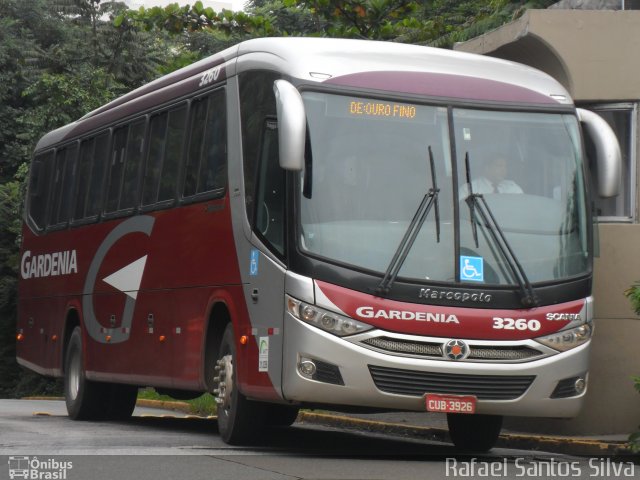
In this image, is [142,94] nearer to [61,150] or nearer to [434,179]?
[61,150]

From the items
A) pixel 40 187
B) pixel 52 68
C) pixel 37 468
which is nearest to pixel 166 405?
pixel 40 187

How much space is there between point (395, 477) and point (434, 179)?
9.34 feet

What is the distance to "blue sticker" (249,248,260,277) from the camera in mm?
12289

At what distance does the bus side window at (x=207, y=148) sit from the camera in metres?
13.5

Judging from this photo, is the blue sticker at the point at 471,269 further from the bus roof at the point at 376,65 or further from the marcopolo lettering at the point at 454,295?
the bus roof at the point at 376,65

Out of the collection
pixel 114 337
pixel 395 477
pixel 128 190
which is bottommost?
pixel 395 477

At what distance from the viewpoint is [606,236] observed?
1494 centimetres

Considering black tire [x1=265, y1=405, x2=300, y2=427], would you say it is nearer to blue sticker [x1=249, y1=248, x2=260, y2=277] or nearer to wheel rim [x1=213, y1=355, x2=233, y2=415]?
wheel rim [x1=213, y1=355, x2=233, y2=415]

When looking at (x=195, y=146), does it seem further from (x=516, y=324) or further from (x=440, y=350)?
(x=516, y=324)

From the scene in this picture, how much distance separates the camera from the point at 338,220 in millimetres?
11703

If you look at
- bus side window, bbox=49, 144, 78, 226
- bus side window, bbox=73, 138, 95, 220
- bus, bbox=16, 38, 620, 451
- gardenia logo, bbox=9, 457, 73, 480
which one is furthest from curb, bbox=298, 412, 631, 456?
gardenia logo, bbox=9, 457, 73, 480

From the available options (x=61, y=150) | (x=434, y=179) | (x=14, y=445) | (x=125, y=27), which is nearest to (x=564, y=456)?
(x=434, y=179)

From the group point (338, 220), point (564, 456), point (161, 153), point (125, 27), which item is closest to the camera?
point (338, 220)

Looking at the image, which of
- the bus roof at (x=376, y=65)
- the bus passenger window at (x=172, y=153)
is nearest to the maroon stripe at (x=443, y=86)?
the bus roof at (x=376, y=65)
